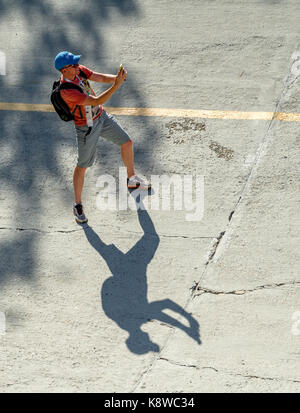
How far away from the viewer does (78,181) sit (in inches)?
232

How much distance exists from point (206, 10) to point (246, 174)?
2.99 metres

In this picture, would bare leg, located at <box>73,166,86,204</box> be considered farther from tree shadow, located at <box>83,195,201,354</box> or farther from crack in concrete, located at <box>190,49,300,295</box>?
crack in concrete, located at <box>190,49,300,295</box>

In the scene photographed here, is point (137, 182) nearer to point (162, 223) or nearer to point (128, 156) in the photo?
point (128, 156)

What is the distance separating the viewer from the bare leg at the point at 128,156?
601 centimetres

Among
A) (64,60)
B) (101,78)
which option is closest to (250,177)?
(101,78)

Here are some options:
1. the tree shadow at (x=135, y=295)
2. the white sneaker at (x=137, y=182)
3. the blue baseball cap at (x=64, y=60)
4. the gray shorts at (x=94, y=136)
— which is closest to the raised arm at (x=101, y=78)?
the gray shorts at (x=94, y=136)

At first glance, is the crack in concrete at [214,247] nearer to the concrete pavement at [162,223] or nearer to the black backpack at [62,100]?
the concrete pavement at [162,223]

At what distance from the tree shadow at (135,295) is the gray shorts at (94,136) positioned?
0.66 metres

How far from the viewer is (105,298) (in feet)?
17.5

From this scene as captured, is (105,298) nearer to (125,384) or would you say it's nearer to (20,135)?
(125,384)

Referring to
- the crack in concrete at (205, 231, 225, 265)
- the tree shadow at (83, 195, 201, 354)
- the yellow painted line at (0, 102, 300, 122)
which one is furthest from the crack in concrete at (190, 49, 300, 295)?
the tree shadow at (83, 195, 201, 354)

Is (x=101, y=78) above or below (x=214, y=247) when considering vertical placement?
above

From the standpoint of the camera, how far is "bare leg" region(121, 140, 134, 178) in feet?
19.7

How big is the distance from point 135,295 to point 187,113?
2479mm
